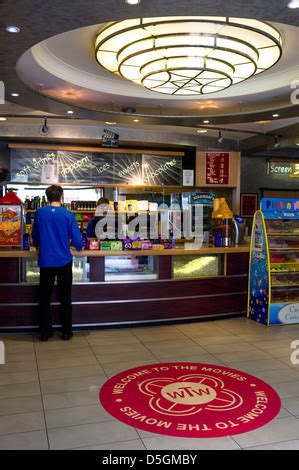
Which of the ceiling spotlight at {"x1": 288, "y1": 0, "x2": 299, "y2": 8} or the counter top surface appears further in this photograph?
the counter top surface

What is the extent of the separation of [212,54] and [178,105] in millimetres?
2641

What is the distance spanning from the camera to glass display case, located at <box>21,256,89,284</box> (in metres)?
6.12

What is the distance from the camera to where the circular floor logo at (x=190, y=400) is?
339 cm

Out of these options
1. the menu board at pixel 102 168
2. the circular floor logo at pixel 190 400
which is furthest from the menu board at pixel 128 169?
the circular floor logo at pixel 190 400

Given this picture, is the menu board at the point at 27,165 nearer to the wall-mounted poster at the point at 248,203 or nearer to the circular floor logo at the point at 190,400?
the wall-mounted poster at the point at 248,203

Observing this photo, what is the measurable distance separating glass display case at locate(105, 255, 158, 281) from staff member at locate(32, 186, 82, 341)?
2.40ft

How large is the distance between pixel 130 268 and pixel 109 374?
7.22 feet

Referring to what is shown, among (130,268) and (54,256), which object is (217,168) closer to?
(130,268)

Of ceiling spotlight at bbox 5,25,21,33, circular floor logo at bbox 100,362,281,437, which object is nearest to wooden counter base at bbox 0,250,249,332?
circular floor logo at bbox 100,362,281,437

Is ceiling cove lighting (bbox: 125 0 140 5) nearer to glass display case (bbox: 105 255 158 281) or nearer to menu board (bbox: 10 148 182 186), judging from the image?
glass display case (bbox: 105 255 158 281)

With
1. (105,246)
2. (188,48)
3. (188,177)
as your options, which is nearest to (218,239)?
(105,246)

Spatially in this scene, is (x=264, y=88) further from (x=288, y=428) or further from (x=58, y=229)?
(x=288, y=428)

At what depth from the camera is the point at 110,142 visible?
7.91m

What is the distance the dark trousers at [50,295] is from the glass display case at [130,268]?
0.76m
